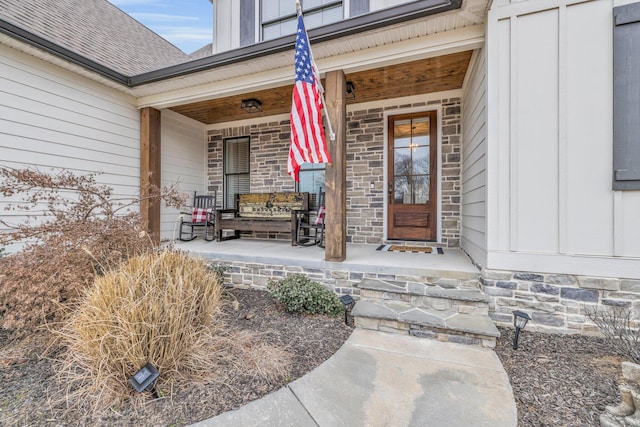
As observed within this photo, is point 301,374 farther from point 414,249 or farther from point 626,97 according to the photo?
point 626,97

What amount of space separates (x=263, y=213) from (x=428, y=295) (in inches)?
135

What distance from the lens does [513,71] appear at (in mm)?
2652

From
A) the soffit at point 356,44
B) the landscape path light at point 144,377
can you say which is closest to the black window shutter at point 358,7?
the soffit at point 356,44

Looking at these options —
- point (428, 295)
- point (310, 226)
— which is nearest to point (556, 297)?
point (428, 295)

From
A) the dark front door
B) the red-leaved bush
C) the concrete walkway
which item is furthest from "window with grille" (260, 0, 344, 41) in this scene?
the concrete walkway

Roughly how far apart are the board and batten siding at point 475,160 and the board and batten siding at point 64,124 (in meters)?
5.00

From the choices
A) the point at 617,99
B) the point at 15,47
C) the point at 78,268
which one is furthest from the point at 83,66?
the point at 617,99

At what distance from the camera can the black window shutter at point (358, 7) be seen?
4.34 m

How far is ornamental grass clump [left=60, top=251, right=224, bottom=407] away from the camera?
167 cm

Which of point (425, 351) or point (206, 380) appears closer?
point (206, 380)

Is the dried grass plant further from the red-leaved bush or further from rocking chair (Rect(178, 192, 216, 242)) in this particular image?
rocking chair (Rect(178, 192, 216, 242))

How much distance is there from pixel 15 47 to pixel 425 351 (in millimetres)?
5287

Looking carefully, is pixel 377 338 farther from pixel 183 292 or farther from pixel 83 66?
pixel 83 66

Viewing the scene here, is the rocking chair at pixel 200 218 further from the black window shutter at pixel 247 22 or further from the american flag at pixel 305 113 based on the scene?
the american flag at pixel 305 113
